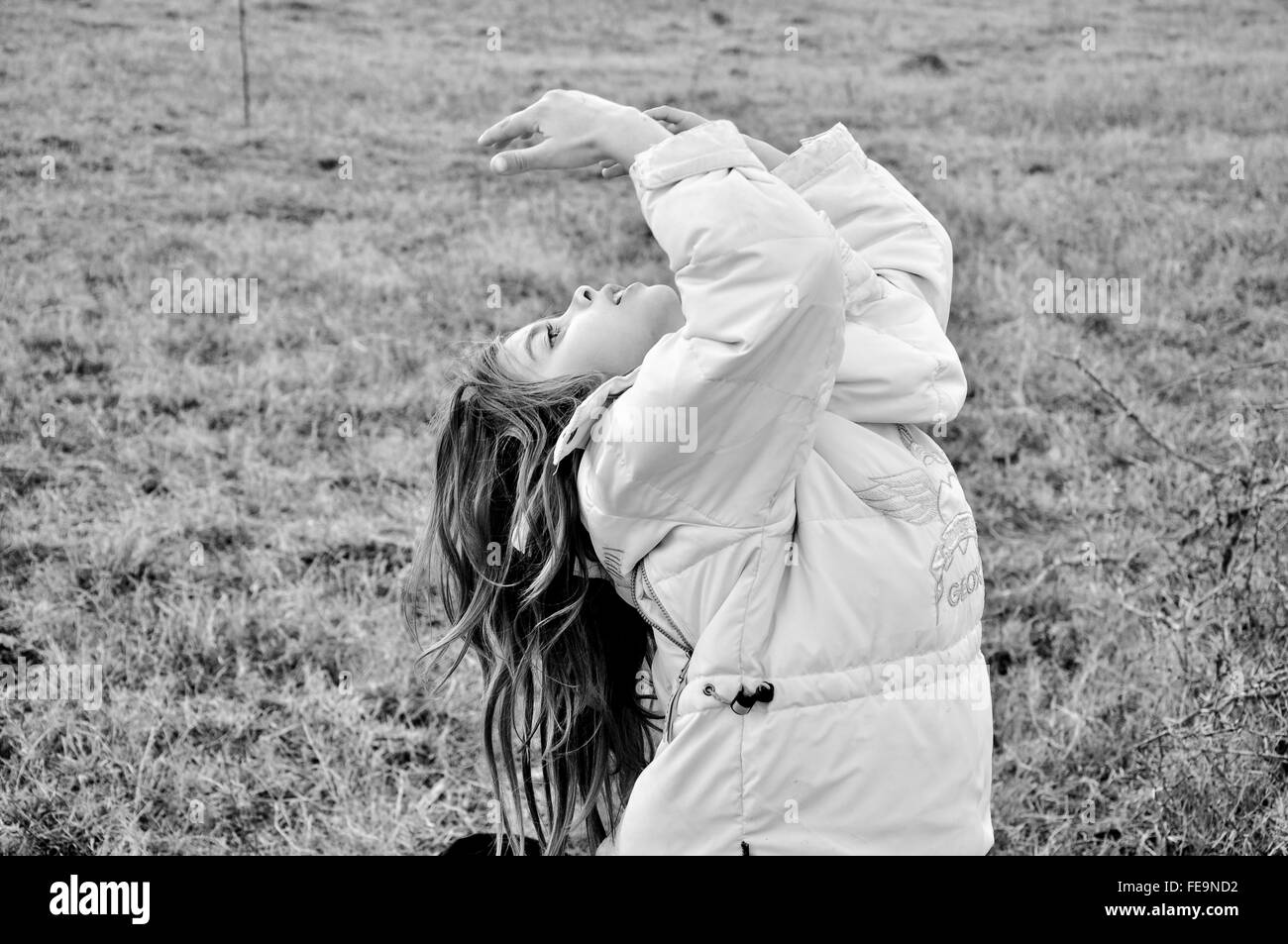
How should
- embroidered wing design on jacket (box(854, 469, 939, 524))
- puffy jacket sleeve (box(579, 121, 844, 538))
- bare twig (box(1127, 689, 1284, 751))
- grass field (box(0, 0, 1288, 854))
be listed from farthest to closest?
grass field (box(0, 0, 1288, 854))
bare twig (box(1127, 689, 1284, 751))
embroidered wing design on jacket (box(854, 469, 939, 524))
puffy jacket sleeve (box(579, 121, 844, 538))

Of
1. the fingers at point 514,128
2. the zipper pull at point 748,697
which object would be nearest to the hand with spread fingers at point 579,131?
the fingers at point 514,128

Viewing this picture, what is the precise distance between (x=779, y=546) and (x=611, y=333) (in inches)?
22.1

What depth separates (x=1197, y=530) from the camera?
3.60 meters

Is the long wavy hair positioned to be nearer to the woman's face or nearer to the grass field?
the woman's face

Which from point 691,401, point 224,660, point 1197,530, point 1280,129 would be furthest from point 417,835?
point 1280,129

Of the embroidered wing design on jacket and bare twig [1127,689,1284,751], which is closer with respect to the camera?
the embroidered wing design on jacket

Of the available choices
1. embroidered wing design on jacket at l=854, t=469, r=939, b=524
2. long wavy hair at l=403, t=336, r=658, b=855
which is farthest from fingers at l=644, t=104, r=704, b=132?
embroidered wing design on jacket at l=854, t=469, r=939, b=524

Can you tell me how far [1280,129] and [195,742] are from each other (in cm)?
765

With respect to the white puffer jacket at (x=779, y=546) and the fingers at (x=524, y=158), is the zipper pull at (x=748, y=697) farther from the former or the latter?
the fingers at (x=524, y=158)

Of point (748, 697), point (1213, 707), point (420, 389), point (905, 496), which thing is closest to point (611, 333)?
point (905, 496)

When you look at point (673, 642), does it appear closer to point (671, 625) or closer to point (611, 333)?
point (671, 625)

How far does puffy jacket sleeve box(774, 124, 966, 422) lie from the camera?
1919mm

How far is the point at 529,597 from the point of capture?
84.8 inches

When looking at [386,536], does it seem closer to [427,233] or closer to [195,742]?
[195,742]
